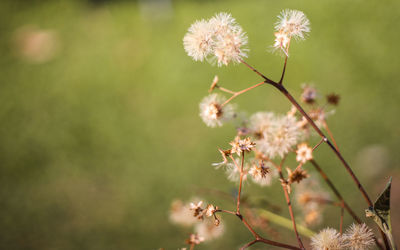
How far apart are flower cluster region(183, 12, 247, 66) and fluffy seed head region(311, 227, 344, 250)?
9.2 inches

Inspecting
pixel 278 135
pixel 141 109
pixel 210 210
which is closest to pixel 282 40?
pixel 278 135

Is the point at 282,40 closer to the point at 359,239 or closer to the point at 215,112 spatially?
the point at 215,112

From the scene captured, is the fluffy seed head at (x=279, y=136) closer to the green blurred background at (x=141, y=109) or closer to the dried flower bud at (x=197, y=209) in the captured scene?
A: the dried flower bud at (x=197, y=209)

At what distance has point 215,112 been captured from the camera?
0.52 metres

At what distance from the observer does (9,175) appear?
109 inches

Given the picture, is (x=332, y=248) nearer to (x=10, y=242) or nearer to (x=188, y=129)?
(x=10, y=242)

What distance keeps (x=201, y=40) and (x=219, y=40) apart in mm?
25

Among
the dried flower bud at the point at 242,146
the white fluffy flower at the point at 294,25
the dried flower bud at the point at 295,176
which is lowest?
the dried flower bud at the point at 295,176

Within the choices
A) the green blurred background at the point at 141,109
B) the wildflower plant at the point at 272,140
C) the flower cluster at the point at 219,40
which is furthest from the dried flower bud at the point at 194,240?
the green blurred background at the point at 141,109

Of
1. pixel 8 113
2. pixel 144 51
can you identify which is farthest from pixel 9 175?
pixel 144 51

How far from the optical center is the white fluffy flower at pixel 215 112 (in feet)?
1.71

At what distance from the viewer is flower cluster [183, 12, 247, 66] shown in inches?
17.0

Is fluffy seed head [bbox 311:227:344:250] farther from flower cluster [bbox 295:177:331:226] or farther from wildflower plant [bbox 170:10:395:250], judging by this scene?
flower cluster [bbox 295:177:331:226]

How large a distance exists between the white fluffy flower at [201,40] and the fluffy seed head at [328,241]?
26 cm
